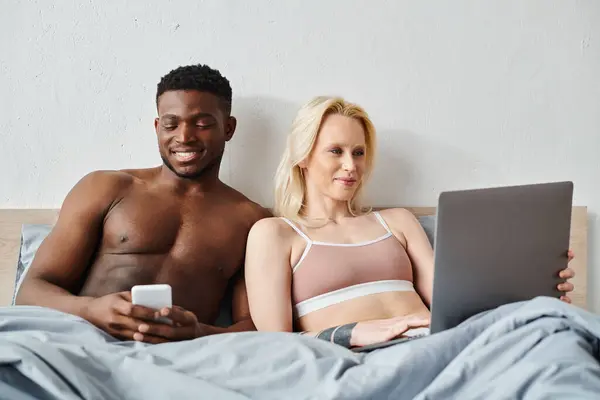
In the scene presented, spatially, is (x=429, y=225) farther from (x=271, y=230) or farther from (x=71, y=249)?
(x=71, y=249)

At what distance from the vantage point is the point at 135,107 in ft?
6.55

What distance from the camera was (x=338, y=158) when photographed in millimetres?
1797

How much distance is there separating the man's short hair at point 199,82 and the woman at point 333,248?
0.21m

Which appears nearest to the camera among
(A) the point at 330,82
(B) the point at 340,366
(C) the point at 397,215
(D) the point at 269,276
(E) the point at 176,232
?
(B) the point at 340,366

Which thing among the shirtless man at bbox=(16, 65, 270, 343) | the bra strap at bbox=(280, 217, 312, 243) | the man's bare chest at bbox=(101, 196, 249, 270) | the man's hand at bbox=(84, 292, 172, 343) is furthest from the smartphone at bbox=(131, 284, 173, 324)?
the bra strap at bbox=(280, 217, 312, 243)

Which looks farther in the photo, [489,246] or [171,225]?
[171,225]

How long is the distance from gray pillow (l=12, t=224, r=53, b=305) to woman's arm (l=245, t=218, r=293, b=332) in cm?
58

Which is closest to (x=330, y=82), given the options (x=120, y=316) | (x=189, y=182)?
(x=189, y=182)

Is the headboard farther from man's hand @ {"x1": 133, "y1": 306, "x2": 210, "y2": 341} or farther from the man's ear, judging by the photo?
man's hand @ {"x1": 133, "y1": 306, "x2": 210, "y2": 341}

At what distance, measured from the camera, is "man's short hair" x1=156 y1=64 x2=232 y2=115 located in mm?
1791

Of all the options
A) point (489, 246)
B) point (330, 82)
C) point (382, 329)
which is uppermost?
point (330, 82)

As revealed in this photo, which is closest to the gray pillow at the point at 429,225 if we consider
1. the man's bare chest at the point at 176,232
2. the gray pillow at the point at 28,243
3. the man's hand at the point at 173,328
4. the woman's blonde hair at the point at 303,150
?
the woman's blonde hair at the point at 303,150

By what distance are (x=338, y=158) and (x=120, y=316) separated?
0.71m

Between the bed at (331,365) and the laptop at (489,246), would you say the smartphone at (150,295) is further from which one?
the laptop at (489,246)
